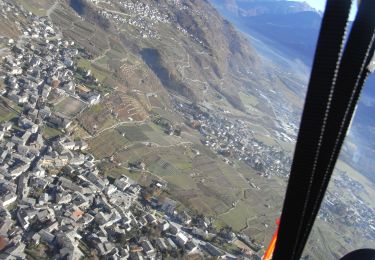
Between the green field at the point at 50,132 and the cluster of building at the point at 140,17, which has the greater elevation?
the green field at the point at 50,132

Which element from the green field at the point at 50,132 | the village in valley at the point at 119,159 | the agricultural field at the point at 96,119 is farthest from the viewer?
the agricultural field at the point at 96,119

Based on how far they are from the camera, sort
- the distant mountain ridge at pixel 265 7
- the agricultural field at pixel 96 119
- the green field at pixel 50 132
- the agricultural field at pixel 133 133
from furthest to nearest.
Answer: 1. the distant mountain ridge at pixel 265 7
2. the agricultural field at pixel 133 133
3. the agricultural field at pixel 96 119
4. the green field at pixel 50 132

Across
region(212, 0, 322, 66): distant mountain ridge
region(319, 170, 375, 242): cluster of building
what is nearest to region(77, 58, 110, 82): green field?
region(319, 170, 375, 242): cluster of building

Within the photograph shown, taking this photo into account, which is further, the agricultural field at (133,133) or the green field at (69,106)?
the agricultural field at (133,133)

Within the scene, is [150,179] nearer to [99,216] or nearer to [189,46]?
[99,216]

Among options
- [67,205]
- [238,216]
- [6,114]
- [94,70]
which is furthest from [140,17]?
[67,205]

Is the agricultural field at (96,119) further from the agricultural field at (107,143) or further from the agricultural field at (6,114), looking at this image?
the agricultural field at (6,114)

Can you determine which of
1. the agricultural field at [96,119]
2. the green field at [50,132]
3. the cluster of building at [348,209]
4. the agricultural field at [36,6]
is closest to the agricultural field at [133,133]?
the agricultural field at [96,119]
